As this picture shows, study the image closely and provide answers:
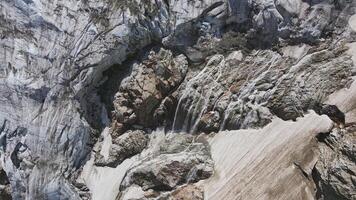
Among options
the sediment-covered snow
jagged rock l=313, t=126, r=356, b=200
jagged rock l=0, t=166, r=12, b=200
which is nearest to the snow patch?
the sediment-covered snow

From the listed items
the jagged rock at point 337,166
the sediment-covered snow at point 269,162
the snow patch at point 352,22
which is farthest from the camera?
the snow patch at point 352,22

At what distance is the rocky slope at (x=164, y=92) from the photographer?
1349cm

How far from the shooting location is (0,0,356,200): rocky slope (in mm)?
13492

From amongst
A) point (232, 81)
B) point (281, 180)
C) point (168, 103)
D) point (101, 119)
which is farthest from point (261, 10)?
point (101, 119)

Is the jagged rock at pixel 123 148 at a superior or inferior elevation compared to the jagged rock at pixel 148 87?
inferior

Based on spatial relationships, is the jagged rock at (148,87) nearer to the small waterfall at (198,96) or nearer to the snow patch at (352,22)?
the small waterfall at (198,96)

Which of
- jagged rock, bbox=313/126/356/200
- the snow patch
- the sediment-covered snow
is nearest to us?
jagged rock, bbox=313/126/356/200

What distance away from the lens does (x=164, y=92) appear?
15242 mm

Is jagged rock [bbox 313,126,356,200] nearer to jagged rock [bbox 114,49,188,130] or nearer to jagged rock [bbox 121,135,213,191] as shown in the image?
jagged rock [bbox 121,135,213,191]

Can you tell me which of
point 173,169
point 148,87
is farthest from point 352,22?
point 173,169

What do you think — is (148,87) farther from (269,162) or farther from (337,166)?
(337,166)

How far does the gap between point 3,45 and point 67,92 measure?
236 cm

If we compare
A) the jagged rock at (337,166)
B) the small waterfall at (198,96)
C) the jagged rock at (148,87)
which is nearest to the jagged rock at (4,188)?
the jagged rock at (148,87)

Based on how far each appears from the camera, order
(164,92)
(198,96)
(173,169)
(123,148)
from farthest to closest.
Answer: (164,92), (123,148), (198,96), (173,169)
